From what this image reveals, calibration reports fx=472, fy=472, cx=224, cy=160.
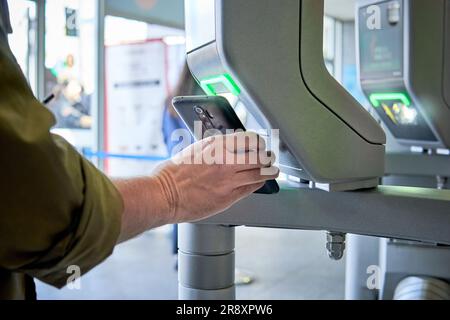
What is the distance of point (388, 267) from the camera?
1748mm

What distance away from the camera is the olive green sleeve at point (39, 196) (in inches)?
21.6

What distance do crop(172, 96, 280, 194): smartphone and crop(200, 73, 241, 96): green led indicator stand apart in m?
0.08

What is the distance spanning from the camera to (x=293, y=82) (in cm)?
95

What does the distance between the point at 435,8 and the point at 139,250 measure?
2.89 metres

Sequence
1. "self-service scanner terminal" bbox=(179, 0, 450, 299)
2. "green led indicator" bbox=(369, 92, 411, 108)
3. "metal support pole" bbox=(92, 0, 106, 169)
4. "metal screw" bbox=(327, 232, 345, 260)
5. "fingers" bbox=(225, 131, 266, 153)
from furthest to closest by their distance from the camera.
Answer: "metal support pole" bbox=(92, 0, 106, 169)
"green led indicator" bbox=(369, 92, 411, 108)
"metal screw" bbox=(327, 232, 345, 260)
"self-service scanner terminal" bbox=(179, 0, 450, 299)
"fingers" bbox=(225, 131, 266, 153)

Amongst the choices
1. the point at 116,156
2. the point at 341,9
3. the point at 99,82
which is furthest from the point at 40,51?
the point at 341,9

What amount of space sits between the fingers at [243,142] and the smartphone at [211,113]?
0.22 feet

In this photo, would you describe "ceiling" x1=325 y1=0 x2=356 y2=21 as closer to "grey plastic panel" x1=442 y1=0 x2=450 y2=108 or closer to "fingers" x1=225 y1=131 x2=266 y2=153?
"grey plastic panel" x1=442 y1=0 x2=450 y2=108

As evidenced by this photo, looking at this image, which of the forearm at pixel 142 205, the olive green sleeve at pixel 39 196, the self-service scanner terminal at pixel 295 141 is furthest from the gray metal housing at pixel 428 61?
the olive green sleeve at pixel 39 196

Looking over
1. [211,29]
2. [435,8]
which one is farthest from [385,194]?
[435,8]

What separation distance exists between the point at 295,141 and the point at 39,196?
1.77 ft

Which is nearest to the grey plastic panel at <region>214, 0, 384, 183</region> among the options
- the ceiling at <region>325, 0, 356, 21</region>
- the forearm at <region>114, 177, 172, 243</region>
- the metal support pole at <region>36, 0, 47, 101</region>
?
the forearm at <region>114, 177, 172, 243</region>

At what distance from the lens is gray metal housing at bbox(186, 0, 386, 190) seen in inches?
35.6

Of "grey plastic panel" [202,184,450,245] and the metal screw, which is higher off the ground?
"grey plastic panel" [202,184,450,245]
